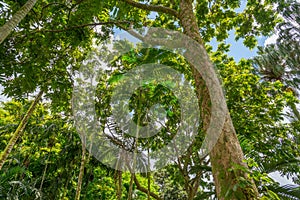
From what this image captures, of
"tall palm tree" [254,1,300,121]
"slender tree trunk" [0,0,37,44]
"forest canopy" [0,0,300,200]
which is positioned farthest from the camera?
"tall palm tree" [254,1,300,121]

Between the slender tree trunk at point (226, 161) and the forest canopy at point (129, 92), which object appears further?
the forest canopy at point (129, 92)

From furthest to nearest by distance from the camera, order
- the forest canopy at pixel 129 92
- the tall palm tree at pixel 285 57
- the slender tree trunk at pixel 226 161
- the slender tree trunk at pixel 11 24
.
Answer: the tall palm tree at pixel 285 57 < the forest canopy at pixel 129 92 < the slender tree trunk at pixel 11 24 < the slender tree trunk at pixel 226 161

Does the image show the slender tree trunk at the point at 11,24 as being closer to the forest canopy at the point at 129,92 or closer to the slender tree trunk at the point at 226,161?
the forest canopy at the point at 129,92

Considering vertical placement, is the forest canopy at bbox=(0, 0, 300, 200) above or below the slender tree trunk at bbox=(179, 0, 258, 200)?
above

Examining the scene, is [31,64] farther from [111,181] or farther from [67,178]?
[111,181]

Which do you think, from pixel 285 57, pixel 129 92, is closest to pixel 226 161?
pixel 129 92

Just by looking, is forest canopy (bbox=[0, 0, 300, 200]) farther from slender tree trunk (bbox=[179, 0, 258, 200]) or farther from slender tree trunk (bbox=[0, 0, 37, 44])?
slender tree trunk (bbox=[0, 0, 37, 44])

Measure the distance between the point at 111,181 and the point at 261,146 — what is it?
260 inches

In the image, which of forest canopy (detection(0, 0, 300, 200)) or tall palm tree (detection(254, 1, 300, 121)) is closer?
forest canopy (detection(0, 0, 300, 200))

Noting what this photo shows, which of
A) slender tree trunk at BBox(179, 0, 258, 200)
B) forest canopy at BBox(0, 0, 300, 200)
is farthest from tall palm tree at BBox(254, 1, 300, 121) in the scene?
slender tree trunk at BBox(179, 0, 258, 200)

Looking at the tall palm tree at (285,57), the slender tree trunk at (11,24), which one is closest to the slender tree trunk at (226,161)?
the slender tree trunk at (11,24)

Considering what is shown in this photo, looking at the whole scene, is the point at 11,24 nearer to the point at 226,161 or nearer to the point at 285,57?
the point at 226,161

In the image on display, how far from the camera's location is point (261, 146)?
6090mm

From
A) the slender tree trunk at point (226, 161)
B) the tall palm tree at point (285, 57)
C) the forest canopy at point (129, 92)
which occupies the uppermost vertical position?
the tall palm tree at point (285, 57)
